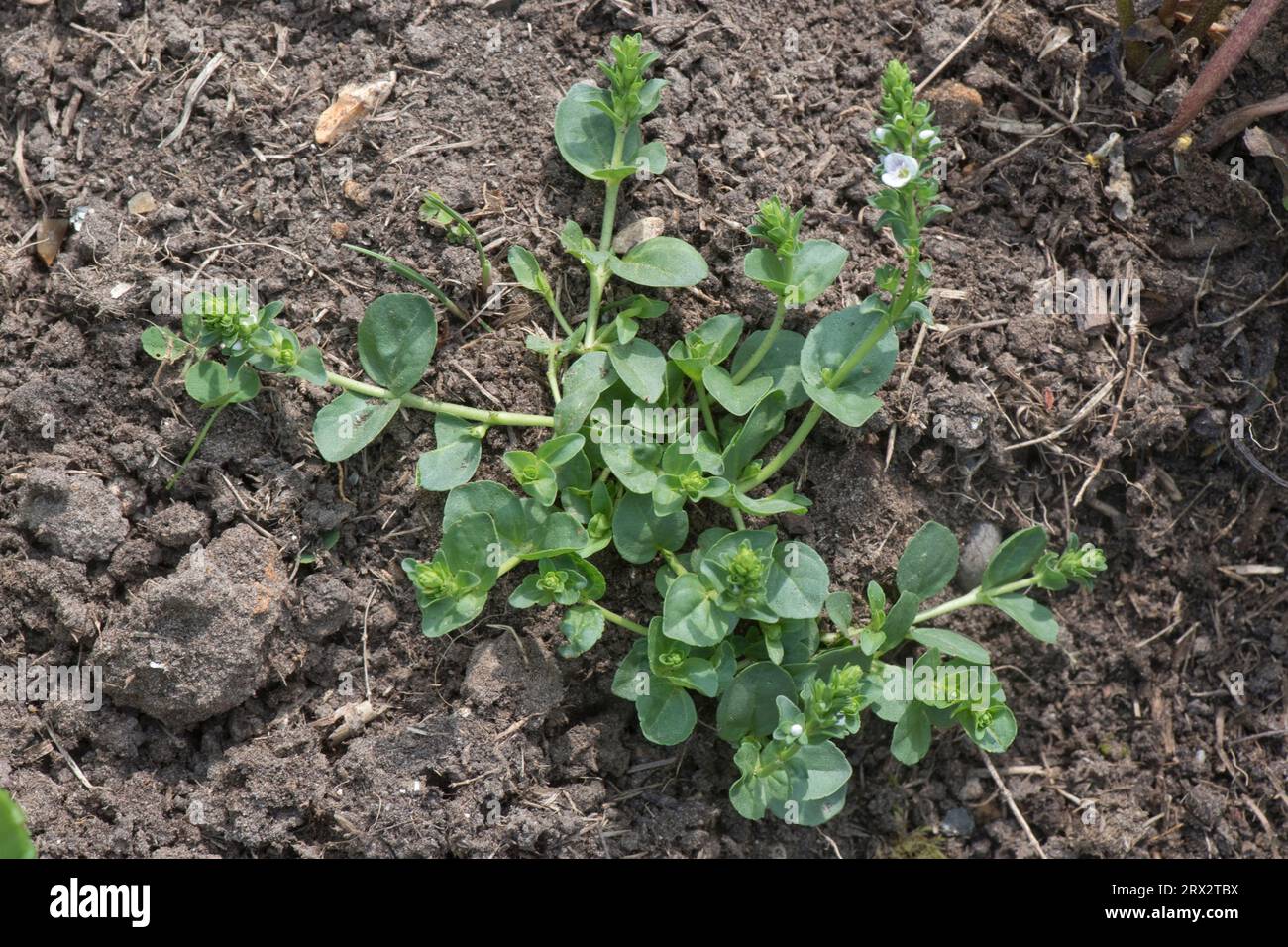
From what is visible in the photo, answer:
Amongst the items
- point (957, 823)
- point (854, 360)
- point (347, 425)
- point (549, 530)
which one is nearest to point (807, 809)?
point (957, 823)

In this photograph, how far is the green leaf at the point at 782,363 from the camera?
11.7 ft

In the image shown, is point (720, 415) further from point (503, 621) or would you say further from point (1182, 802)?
point (1182, 802)

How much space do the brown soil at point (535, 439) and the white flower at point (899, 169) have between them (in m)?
0.67

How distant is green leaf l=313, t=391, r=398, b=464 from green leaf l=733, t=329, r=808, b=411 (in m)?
1.12

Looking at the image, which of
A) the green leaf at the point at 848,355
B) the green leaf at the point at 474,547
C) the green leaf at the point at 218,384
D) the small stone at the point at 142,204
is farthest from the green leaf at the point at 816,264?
the small stone at the point at 142,204

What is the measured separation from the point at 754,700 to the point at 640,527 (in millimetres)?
638

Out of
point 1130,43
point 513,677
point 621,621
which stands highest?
point 1130,43

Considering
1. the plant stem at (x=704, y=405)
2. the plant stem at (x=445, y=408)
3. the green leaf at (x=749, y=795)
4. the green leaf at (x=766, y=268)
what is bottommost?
the green leaf at (x=749, y=795)

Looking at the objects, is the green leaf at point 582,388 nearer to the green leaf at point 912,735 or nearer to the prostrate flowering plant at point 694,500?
the prostrate flowering plant at point 694,500

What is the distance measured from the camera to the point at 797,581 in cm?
343

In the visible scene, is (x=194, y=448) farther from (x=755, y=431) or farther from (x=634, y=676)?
(x=755, y=431)

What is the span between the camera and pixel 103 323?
363 centimetres

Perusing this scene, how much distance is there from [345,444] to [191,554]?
58 cm

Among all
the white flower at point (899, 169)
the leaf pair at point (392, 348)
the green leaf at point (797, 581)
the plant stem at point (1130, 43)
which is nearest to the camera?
the white flower at point (899, 169)
